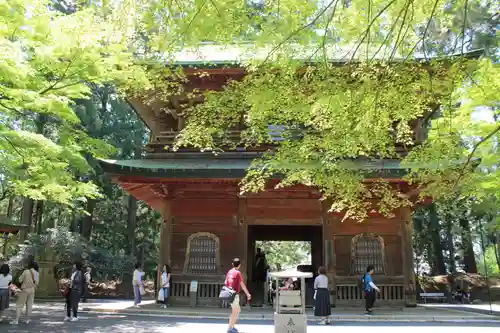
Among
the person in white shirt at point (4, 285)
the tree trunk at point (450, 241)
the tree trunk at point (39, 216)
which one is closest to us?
the person in white shirt at point (4, 285)

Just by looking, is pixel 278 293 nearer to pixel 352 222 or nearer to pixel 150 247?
pixel 352 222

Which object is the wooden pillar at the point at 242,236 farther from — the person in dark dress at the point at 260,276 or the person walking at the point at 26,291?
the person walking at the point at 26,291

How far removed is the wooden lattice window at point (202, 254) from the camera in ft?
45.3

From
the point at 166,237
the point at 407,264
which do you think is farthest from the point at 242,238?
the point at 407,264

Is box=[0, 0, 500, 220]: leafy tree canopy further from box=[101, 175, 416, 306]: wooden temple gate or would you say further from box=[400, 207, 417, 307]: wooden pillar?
box=[101, 175, 416, 306]: wooden temple gate

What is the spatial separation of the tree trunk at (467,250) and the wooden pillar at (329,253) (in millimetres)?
21228

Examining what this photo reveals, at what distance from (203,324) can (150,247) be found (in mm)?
26552

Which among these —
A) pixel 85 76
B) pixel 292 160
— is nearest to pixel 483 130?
pixel 292 160

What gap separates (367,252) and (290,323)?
6.07 m

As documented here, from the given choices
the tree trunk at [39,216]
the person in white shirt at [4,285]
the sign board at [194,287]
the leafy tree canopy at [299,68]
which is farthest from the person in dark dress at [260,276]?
the tree trunk at [39,216]

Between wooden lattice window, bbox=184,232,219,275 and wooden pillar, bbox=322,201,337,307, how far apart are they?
3655 millimetres

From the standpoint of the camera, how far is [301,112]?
6199 millimetres

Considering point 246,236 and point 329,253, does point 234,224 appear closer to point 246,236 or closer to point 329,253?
point 246,236

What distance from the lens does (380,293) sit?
1339 cm
